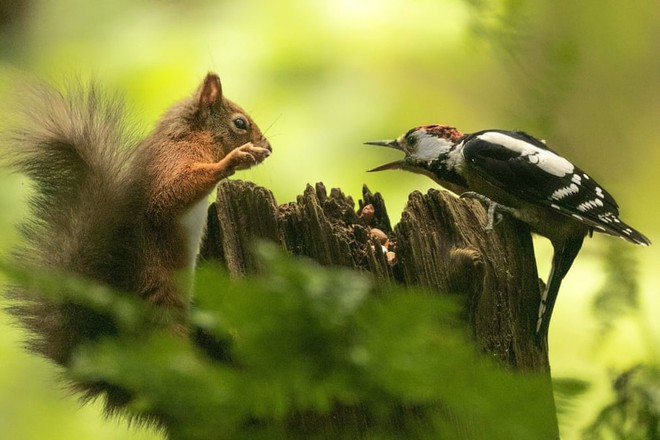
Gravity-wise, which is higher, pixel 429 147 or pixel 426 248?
pixel 429 147

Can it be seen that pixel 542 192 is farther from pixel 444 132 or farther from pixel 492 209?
pixel 444 132

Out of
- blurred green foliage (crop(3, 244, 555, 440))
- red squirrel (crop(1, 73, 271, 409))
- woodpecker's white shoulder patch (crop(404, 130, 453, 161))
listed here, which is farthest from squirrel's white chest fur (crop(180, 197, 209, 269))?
blurred green foliage (crop(3, 244, 555, 440))

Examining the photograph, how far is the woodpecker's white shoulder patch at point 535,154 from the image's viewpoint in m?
1.70

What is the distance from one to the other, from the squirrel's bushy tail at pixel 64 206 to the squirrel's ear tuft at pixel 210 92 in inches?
17.2

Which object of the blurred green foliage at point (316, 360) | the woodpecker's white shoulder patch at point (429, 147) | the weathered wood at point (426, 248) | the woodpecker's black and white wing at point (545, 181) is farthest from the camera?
the woodpecker's white shoulder patch at point (429, 147)

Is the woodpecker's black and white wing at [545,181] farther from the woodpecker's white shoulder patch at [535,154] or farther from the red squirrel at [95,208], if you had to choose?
the red squirrel at [95,208]

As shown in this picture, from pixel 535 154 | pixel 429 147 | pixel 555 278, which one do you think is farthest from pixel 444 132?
pixel 555 278

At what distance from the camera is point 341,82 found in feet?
9.14

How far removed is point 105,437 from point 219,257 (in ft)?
3.76

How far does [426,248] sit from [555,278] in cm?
33

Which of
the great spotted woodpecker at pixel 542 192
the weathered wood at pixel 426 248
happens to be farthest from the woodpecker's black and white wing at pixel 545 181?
the weathered wood at pixel 426 248

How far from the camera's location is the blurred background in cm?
214

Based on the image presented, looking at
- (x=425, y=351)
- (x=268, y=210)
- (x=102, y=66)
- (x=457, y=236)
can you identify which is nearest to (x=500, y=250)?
(x=457, y=236)

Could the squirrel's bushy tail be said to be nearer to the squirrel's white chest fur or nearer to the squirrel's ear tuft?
the squirrel's white chest fur
